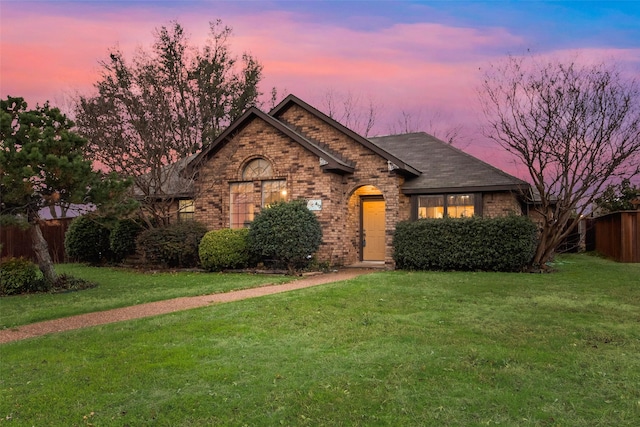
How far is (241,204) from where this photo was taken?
57.1 feet

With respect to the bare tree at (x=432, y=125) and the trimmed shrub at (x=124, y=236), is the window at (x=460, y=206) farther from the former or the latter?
the bare tree at (x=432, y=125)

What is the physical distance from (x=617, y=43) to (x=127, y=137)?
16.9 meters

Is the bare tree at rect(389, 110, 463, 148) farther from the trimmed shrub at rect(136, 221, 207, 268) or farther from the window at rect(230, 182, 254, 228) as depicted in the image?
the trimmed shrub at rect(136, 221, 207, 268)

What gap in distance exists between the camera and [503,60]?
1527cm

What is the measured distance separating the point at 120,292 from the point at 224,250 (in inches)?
174

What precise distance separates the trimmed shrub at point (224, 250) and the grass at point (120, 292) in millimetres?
586

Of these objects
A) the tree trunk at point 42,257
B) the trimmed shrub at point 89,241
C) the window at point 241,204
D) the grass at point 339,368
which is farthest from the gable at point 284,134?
the grass at point 339,368

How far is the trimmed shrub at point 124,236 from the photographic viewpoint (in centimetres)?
1792

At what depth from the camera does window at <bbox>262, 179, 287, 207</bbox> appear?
54.9 ft

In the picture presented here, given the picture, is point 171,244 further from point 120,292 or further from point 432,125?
point 432,125

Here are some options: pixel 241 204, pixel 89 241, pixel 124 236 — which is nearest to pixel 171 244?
pixel 241 204

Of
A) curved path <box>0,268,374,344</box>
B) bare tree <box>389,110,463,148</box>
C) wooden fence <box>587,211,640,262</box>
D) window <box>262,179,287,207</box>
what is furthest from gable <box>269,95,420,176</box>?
bare tree <box>389,110,463,148</box>

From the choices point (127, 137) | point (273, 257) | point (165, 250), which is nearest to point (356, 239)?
point (273, 257)

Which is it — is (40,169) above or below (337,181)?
below
